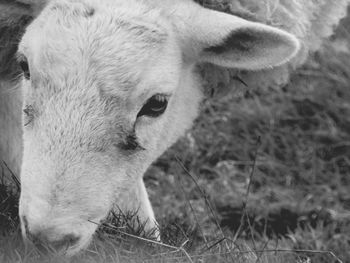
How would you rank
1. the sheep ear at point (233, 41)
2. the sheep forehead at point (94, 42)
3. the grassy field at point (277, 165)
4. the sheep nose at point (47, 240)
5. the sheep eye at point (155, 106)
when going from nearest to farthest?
the sheep nose at point (47, 240), the sheep forehead at point (94, 42), the sheep eye at point (155, 106), the sheep ear at point (233, 41), the grassy field at point (277, 165)

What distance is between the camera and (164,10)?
389cm

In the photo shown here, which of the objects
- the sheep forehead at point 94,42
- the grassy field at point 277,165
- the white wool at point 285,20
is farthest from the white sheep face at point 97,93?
the grassy field at point 277,165

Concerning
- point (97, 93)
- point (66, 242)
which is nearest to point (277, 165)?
point (97, 93)

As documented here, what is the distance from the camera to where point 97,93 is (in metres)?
3.48

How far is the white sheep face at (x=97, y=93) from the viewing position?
11.0 ft

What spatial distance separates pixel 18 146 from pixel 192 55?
1123 millimetres

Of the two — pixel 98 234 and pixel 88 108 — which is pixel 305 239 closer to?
pixel 98 234

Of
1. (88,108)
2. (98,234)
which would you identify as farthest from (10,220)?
(88,108)

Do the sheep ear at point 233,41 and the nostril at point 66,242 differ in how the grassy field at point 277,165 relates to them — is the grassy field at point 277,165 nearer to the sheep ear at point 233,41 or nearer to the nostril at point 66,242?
the sheep ear at point 233,41

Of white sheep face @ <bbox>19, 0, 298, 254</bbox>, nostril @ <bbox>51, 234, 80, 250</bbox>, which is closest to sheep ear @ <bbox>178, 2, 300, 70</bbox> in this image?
white sheep face @ <bbox>19, 0, 298, 254</bbox>

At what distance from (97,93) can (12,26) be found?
1.01 meters

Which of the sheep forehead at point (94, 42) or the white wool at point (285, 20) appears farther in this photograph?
the white wool at point (285, 20)

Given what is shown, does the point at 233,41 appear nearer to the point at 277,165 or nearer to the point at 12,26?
the point at 12,26

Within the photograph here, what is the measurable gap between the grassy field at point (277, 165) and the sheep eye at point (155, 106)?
2.77 ft
